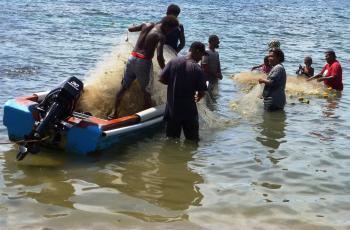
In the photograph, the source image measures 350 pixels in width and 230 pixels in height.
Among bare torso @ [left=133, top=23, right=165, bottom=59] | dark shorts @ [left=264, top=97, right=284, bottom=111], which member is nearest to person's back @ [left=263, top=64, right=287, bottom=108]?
dark shorts @ [left=264, top=97, right=284, bottom=111]

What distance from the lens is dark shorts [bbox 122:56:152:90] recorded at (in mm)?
7895

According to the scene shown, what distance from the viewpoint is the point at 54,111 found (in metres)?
6.64

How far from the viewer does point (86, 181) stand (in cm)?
635

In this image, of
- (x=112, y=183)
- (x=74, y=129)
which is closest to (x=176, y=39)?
(x=74, y=129)

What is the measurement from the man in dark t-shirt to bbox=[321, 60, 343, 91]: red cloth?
586cm

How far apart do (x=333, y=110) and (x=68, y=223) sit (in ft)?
23.6

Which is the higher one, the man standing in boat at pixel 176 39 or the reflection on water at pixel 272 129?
the man standing in boat at pixel 176 39

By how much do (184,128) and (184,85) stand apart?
2.66 ft

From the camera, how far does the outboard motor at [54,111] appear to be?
6.50 m

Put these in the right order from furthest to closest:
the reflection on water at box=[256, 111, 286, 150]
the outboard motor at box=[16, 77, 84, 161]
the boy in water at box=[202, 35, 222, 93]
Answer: the boy in water at box=[202, 35, 222, 93] < the reflection on water at box=[256, 111, 286, 150] < the outboard motor at box=[16, 77, 84, 161]

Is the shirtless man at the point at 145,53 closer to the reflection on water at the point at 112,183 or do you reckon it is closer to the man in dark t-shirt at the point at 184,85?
the man in dark t-shirt at the point at 184,85

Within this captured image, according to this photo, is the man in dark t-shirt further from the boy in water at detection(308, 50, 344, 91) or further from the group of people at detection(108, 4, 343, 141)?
the boy in water at detection(308, 50, 344, 91)

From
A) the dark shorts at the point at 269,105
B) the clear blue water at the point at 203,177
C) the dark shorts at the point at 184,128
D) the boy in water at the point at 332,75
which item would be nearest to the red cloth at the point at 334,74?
the boy in water at the point at 332,75

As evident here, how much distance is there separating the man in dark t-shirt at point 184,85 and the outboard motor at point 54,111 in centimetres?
135
